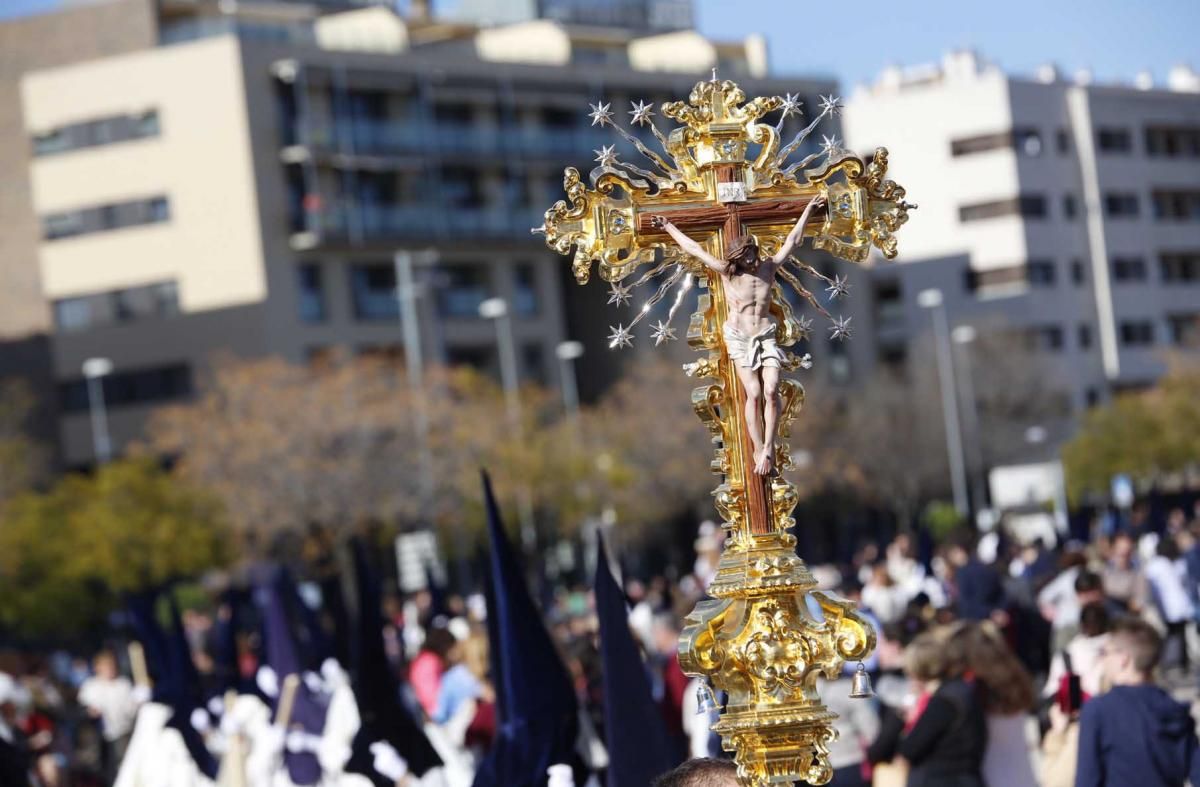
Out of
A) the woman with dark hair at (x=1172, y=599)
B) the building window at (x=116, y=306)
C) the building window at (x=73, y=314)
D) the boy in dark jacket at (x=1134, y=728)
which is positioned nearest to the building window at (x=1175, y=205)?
the building window at (x=116, y=306)

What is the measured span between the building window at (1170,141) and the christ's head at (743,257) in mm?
83239

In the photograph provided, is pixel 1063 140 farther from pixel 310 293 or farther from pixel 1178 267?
pixel 310 293

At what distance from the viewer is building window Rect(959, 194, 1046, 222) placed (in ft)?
273

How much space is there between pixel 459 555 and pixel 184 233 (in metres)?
14.6

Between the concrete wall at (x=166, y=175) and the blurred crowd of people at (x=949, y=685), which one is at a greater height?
the concrete wall at (x=166, y=175)

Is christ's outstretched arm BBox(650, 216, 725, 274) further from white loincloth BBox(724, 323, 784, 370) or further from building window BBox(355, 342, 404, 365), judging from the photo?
building window BBox(355, 342, 404, 365)

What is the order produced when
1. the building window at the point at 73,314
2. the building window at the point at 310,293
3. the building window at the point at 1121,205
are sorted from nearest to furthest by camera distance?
1. the building window at the point at 310,293
2. the building window at the point at 73,314
3. the building window at the point at 1121,205

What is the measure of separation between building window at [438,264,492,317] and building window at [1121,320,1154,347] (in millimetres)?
28200

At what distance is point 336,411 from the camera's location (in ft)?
182

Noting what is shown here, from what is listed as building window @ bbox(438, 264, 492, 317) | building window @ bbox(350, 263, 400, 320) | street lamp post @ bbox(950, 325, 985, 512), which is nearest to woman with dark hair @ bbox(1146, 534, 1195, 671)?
building window @ bbox(350, 263, 400, 320)

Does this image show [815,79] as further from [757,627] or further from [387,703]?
[757,627]

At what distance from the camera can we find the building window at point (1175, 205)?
8706cm

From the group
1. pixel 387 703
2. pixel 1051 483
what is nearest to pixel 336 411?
pixel 1051 483

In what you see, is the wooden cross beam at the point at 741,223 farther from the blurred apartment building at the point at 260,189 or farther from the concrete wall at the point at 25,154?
the concrete wall at the point at 25,154
